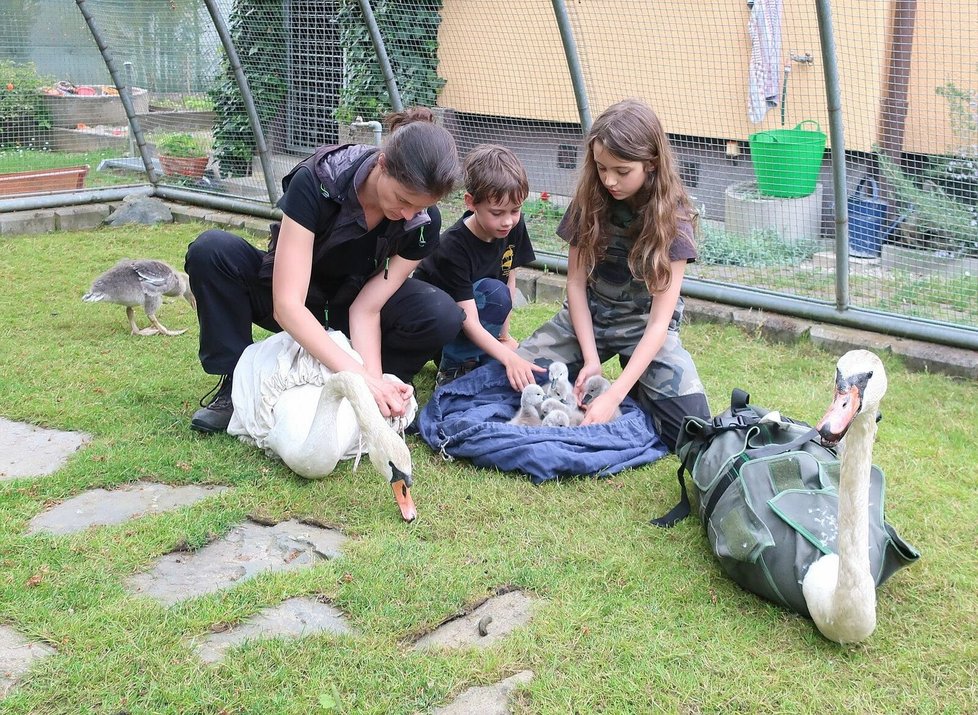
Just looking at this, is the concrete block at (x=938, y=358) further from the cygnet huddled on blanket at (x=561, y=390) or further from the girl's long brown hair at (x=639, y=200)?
the cygnet huddled on blanket at (x=561, y=390)

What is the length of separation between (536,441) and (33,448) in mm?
2093

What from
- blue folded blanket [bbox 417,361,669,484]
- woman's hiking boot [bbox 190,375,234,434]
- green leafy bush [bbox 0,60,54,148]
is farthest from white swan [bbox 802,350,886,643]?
green leafy bush [bbox 0,60,54,148]

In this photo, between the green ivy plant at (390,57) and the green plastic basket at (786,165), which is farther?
the green ivy plant at (390,57)

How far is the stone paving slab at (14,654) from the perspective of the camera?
236 centimetres

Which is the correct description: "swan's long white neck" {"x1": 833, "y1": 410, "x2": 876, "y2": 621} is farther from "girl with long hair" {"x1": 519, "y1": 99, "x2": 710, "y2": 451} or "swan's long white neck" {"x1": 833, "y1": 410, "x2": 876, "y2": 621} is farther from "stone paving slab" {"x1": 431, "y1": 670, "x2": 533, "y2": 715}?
"girl with long hair" {"x1": 519, "y1": 99, "x2": 710, "y2": 451}

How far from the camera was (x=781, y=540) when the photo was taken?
2.81 metres

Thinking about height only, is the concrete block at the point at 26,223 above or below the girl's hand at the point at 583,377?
above

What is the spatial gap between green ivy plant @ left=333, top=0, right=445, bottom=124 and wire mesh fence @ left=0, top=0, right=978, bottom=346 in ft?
0.05

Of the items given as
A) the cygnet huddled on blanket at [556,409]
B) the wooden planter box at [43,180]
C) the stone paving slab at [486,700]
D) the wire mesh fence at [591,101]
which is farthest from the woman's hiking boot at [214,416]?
the wooden planter box at [43,180]

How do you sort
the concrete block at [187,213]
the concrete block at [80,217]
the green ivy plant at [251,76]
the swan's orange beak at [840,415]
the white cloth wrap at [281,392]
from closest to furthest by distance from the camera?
the swan's orange beak at [840,415]
the white cloth wrap at [281,392]
the green ivy plant at [251,76]
the concrete block at [80,217]
the concrete block at [187,213]

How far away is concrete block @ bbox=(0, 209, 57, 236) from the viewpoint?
7.84 m

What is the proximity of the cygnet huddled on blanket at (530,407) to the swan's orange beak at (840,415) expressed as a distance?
177 cm

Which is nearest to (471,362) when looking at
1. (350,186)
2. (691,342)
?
(350,186)

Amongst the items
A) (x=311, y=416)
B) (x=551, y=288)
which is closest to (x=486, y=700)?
(x=311, y=416)
